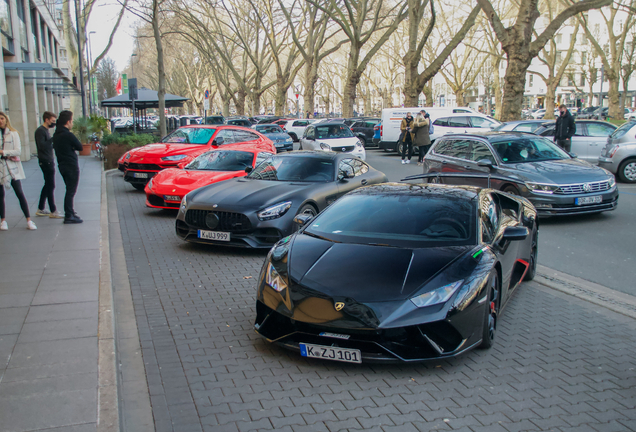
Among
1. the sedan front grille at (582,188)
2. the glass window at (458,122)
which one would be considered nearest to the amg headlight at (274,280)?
the sedan front grille at (582,188)

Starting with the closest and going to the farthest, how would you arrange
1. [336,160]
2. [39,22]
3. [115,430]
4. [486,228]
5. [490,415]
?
1. [115,430]
2. [490,415]
3. [486,228]
4. [336,160]
5. [39,22]

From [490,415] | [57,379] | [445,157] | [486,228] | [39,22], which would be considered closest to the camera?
→ [490,415]

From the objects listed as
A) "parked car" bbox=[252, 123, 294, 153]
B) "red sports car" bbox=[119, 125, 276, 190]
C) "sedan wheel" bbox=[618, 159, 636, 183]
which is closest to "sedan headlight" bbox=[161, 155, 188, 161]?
"red sports car" bbox=[119, 125, 276, 190]

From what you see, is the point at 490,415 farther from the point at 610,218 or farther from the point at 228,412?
the point at 610,218

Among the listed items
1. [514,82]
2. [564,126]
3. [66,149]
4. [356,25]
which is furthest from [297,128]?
[66,149]

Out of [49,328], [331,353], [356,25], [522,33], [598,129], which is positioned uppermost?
[356,25]

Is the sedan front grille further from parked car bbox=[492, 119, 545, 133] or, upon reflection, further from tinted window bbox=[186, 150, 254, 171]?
parked car bbox=[492, 119, 545, 133]

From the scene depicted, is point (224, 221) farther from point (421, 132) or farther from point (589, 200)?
point (421, 132)

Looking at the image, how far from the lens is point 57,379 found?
3.89 meters

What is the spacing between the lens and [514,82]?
2341 centimetres

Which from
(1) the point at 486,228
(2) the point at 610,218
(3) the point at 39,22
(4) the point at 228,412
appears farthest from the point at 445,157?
(3) the point at 39,22

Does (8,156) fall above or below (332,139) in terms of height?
above

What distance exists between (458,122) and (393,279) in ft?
72.0

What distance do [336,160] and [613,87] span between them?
39.1 meters
